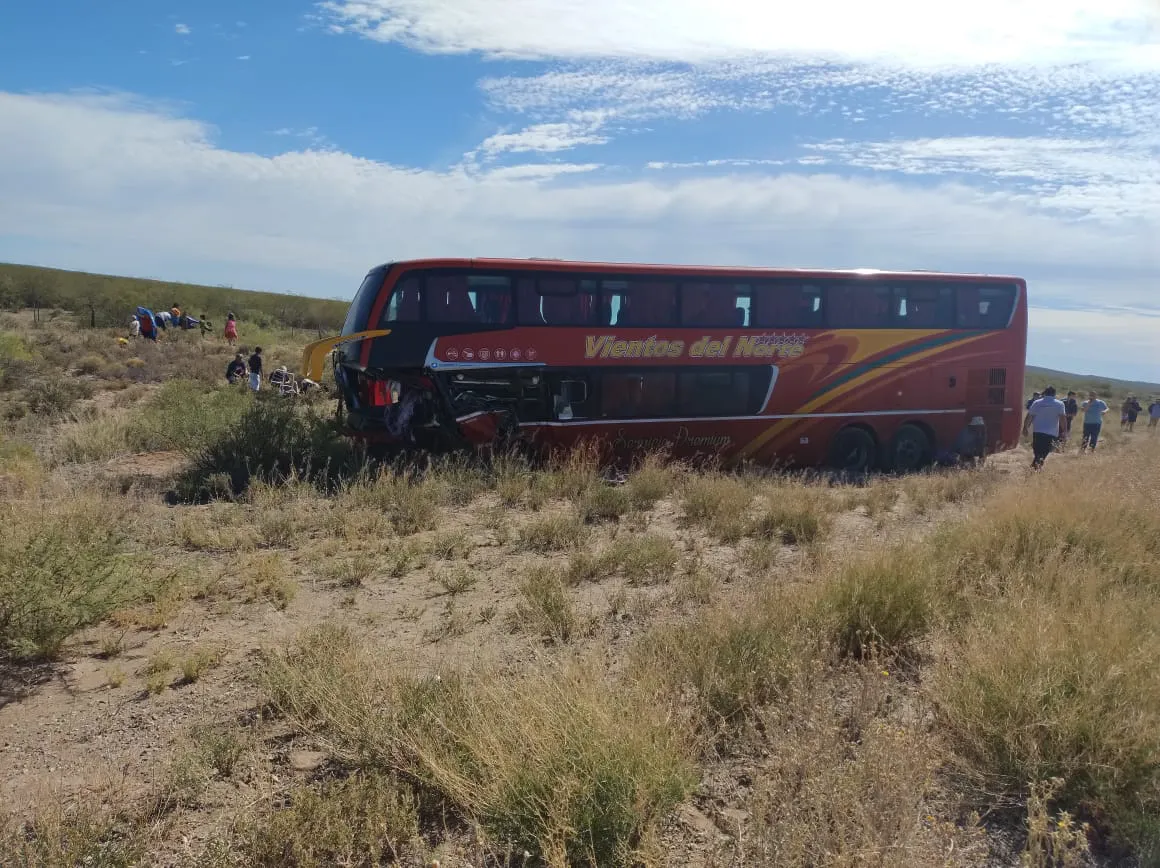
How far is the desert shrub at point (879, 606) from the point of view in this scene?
526 cm

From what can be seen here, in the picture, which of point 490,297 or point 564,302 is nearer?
point 490,297

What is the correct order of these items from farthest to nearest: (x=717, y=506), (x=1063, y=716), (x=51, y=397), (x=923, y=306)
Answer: (x=51, y=397) → (x=923, y=306) → (x=717, y=506) → (x=1063, y=716)

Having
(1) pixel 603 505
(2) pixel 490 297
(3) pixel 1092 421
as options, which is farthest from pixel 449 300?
(3) pixel 1092 421

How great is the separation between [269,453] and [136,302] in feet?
125

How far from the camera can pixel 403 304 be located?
459 inches

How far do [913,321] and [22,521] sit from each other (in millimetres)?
13760

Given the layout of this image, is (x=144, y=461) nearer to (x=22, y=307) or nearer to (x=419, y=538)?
(x=419, y=538)

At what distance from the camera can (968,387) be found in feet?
49.8

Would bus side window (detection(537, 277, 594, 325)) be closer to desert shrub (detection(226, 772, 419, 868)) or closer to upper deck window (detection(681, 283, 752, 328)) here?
upper deck window (detection(681, 283, 752, 328))

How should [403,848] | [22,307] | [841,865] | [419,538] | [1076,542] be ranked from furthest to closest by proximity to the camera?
[22,307], [419,538], [1076,542], [403,848], [841,865]

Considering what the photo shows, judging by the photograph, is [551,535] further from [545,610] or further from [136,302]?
[136,302]

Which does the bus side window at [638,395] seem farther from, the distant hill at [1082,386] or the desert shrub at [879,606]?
the distant hill at [1082,386]

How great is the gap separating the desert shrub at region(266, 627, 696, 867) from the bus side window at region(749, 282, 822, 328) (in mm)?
10343

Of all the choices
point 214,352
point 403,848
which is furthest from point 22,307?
point 403,848
